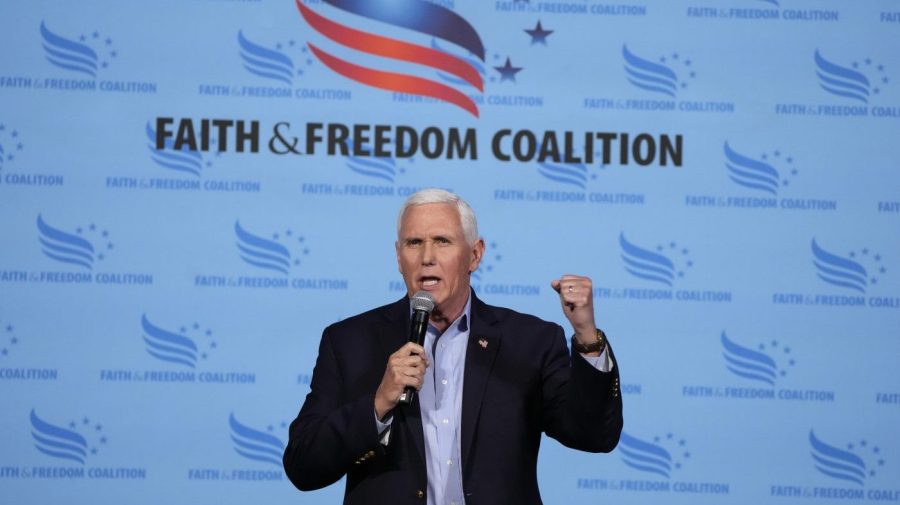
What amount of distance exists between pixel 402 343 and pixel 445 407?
8.0 inches

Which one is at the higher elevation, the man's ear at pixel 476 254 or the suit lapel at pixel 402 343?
the man's ear at pixel 476 254

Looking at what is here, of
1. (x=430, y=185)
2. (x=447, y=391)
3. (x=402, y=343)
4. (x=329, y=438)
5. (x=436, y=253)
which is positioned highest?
(x=430, y=185)

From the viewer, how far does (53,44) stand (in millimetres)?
4617

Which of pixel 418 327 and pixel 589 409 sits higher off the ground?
pixel 418 327

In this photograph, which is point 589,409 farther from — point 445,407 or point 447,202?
point 447,202

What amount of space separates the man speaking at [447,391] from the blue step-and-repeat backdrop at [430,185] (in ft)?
6.52

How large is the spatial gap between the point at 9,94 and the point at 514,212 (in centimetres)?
227

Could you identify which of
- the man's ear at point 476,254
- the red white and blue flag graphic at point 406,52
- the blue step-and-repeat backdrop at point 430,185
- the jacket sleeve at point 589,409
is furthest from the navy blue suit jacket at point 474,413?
the red white and blue flag graphic at point 406,52

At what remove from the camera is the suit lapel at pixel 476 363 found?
2.39 metres

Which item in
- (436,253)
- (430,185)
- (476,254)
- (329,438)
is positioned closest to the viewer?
(329,438)

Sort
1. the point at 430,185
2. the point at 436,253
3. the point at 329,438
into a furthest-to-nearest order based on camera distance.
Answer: the point at 430,185, the point at 436,253, the point at 329,438

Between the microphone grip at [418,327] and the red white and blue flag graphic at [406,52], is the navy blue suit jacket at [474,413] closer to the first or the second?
the microphone grip at [418,327]

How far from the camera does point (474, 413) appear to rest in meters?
2.40

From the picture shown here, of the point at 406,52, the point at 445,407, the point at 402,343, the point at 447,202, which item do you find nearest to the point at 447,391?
the point at 445,407
